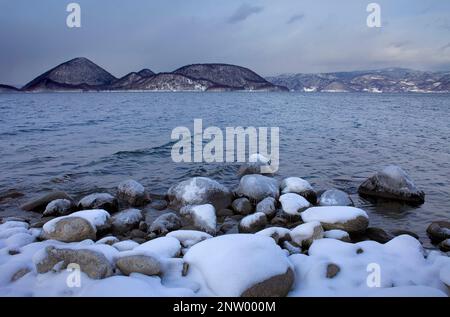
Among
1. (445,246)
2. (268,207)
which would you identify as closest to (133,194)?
(268,207)

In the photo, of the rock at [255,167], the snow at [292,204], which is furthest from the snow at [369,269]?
the rock at [255,167]

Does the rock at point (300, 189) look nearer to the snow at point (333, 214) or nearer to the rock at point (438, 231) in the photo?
the snow at point (333, 214)

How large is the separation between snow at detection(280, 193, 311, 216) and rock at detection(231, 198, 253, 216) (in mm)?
866

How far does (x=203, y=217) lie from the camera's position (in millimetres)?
7934

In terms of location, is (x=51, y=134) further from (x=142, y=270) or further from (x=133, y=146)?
(x=142, y=270)

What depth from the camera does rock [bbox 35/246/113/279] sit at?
4.83m

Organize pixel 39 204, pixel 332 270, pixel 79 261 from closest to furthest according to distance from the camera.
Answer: pixel 79 261
pixel 332 270
pixel 39 204

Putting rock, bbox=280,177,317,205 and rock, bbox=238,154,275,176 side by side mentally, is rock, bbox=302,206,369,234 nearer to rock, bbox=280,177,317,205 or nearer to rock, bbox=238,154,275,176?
rock, bbox=280,177,317,205

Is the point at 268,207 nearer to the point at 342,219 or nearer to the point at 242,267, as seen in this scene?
the point at 342,219

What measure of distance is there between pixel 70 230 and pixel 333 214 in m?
5.55

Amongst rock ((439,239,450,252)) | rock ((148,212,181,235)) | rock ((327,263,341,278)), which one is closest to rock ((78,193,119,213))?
rock ((148,212,181,235))

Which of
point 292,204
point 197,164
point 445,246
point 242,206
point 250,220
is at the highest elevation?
point 197,164

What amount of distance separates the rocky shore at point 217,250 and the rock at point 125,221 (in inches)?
0.9

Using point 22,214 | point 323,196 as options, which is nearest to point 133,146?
point 22,214
